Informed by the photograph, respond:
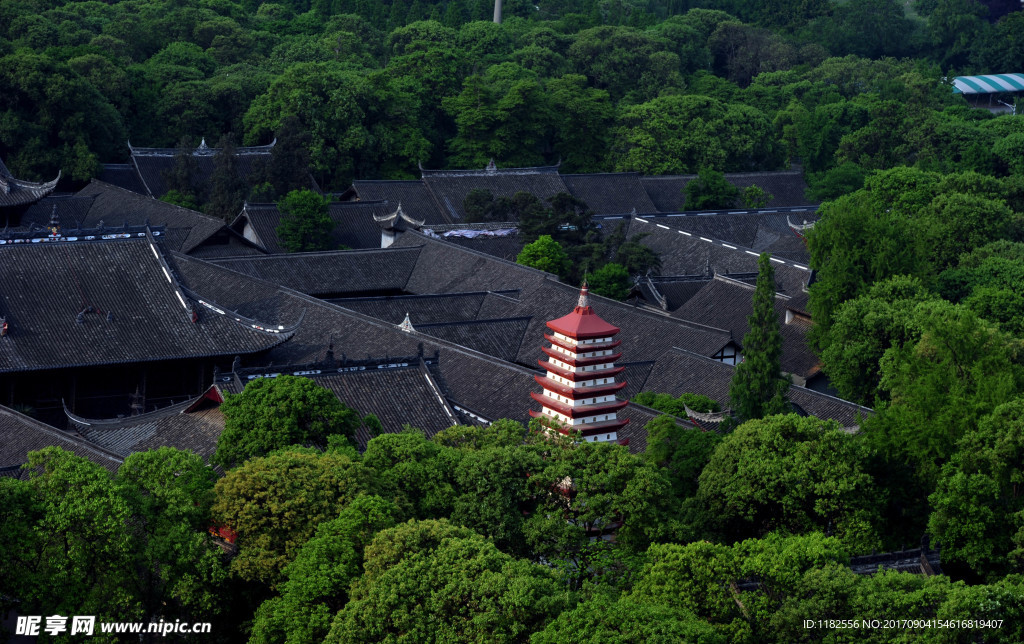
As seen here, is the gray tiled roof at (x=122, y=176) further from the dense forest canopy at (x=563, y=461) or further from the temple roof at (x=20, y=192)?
the temple roof at (x=20, y=192)

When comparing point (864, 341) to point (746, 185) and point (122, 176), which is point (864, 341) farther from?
point (122, 176)

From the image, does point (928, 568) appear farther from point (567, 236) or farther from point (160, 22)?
point (160, 22)

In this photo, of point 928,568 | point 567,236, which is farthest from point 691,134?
point 928,568

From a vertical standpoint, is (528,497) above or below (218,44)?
above

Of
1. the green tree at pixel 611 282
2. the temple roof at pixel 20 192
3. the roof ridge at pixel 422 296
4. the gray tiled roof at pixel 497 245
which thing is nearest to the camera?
the temple roof at pixel 20 192

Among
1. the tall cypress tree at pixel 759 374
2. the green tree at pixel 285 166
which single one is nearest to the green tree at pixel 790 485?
the tall cypress tree at pixel 759 374

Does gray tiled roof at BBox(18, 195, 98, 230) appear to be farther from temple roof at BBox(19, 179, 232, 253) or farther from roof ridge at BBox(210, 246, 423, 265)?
roof ridge at BBox(210, 246, 423, 265)
